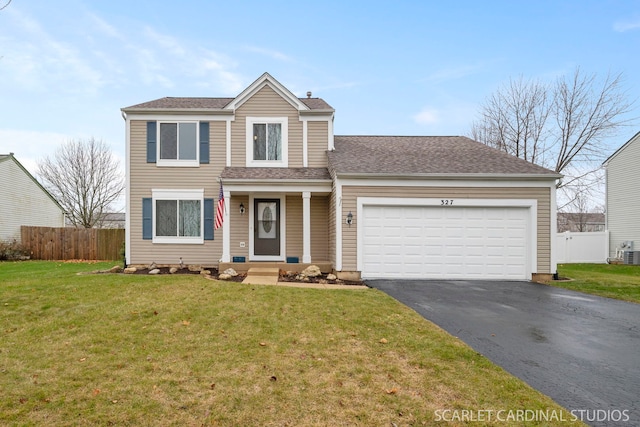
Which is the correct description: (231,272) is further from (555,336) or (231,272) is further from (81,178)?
(81,178)

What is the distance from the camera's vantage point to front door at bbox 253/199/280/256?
A: 11.7 m

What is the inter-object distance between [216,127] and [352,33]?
804 centimetres

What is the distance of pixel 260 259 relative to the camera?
11.6 metres

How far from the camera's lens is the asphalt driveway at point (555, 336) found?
307 centimetres

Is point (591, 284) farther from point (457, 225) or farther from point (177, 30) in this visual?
point (177, 30)

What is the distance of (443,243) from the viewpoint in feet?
32.6

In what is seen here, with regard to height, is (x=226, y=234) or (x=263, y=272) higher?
(x=226, y=234)

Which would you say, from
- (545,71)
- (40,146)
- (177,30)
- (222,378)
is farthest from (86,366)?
(40,146)

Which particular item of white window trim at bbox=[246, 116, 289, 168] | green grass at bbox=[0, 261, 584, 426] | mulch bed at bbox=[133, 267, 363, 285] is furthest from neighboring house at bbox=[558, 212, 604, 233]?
green grass at bbox=[0, 261, 584, 426]

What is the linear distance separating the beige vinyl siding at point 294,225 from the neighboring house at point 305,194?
0.04 meters

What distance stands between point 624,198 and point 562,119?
6.98 meters

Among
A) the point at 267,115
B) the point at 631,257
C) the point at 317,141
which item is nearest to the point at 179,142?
the point at 267,115

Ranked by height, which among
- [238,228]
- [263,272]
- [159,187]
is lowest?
[263,272]

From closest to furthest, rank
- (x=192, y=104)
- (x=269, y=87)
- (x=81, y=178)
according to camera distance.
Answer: (x=269, y=87) → (x=192, y=104) → (x=81, y=178)
